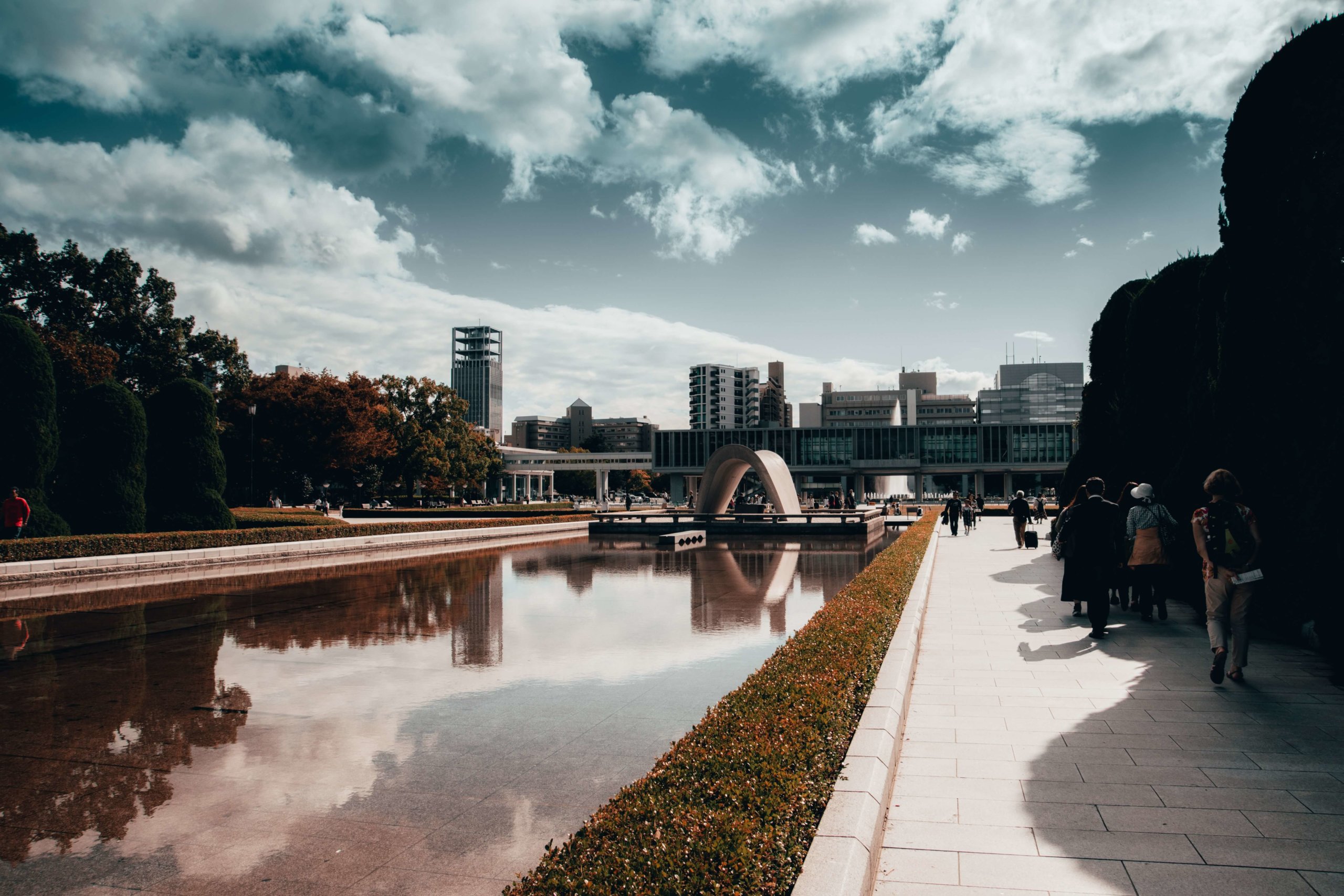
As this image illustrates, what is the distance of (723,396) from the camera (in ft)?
488

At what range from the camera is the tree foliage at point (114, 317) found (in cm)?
3669

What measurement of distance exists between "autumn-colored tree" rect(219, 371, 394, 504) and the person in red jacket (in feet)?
78.3

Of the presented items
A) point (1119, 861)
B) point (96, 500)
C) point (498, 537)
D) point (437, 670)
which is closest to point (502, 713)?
point (437, 670)

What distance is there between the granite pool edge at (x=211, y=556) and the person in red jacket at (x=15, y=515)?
1.39 metres

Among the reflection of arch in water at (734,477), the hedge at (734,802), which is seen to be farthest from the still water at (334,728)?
the reflection of arch in water at (734,477)

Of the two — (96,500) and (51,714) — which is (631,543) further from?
(51,714)

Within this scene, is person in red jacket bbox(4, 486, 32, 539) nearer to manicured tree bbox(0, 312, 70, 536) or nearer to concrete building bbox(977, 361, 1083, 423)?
manicured tree bbox(0, 312, 70, 536)

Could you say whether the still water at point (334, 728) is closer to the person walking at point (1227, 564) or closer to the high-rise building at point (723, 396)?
the person walking at point (1227, 564)

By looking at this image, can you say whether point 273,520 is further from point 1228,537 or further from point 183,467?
point 1228,537

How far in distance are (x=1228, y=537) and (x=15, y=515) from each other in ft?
68.5

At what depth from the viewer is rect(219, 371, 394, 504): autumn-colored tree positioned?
41.5m

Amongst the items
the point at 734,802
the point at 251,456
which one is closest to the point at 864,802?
the point at 734,802

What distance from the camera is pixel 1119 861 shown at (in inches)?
151

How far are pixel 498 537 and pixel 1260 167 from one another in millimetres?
26930
